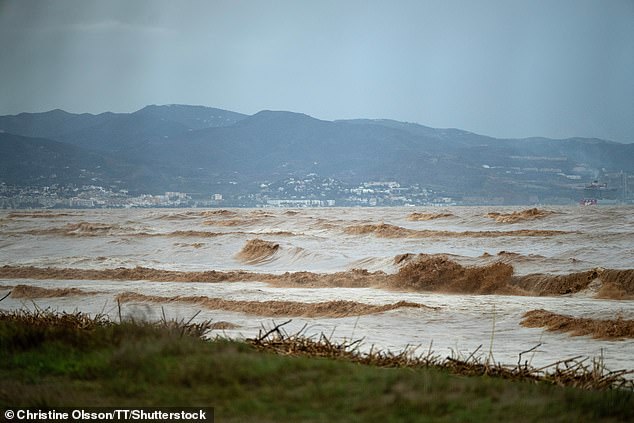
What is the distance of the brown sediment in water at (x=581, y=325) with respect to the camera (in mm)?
8828

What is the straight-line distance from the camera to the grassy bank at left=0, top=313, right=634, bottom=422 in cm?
251

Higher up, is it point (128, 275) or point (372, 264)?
point (372, 264)

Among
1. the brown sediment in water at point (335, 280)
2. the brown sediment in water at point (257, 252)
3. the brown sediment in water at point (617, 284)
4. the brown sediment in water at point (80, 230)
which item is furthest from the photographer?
the brown sediment in water at point (80, 230)

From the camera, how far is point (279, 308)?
1166cm

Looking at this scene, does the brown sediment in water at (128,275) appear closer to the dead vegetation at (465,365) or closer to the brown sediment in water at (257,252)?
the brown sediment in water at (257,252)

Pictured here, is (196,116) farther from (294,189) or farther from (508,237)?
(508,237)

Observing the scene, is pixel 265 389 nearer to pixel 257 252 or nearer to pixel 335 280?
pixel 335 280

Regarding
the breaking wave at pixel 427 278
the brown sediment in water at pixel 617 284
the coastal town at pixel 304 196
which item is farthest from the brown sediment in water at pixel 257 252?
the coastal town at pixel 304 196

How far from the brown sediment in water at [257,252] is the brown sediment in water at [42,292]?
28.2 feet

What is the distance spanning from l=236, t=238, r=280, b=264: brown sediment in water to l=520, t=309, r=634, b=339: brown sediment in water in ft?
44.1

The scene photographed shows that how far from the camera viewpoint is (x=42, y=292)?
14.2 meters

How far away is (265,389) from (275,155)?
136678mm

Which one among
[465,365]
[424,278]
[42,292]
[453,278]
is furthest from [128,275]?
[465,365]

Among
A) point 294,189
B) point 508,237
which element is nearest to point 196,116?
point 294,189
